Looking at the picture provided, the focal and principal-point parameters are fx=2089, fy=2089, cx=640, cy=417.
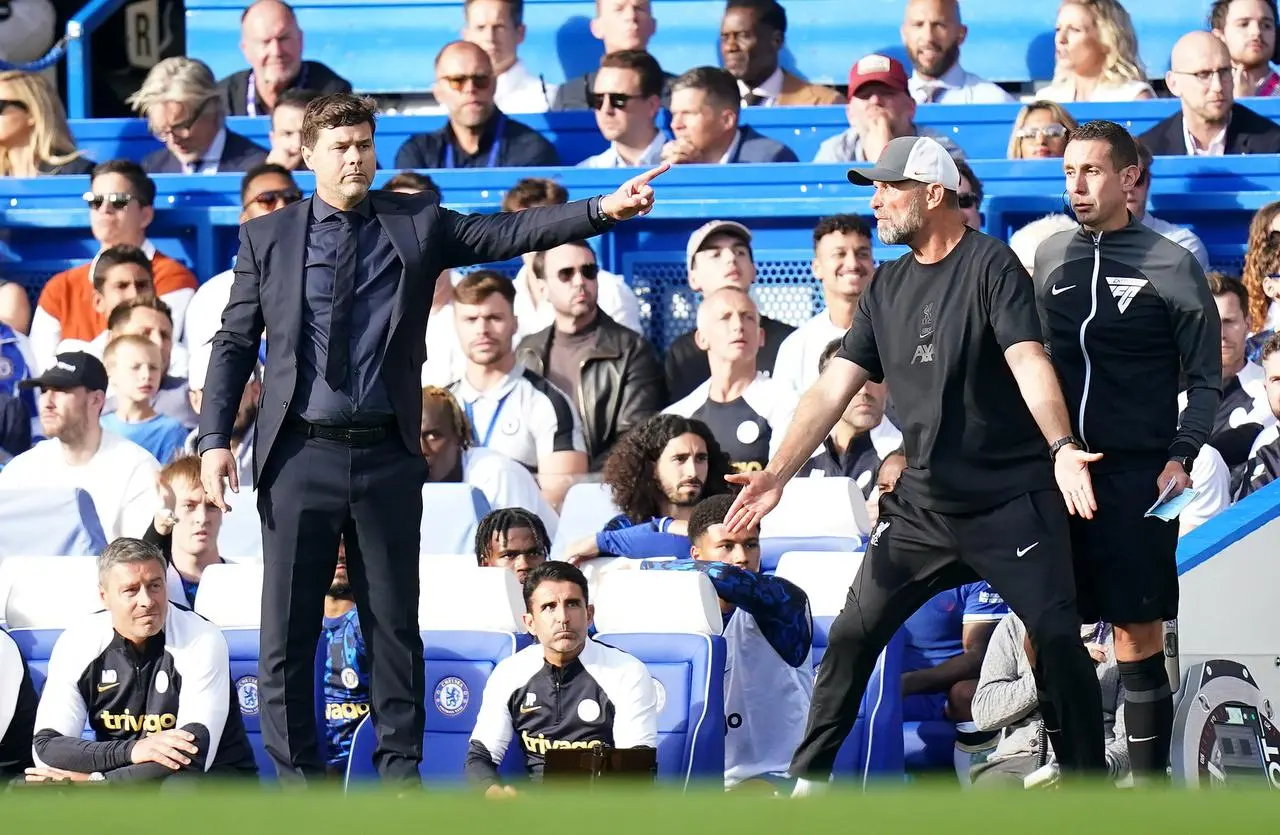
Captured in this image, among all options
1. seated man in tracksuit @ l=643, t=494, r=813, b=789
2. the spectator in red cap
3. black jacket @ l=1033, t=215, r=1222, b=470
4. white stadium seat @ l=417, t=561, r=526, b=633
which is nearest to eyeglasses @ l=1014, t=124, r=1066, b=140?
the spectator in red cap

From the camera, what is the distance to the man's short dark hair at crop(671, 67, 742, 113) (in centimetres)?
1034

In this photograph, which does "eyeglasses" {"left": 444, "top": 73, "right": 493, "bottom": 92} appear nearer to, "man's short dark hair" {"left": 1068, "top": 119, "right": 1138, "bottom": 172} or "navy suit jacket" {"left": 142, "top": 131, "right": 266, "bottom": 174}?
"navy suit jacket" {"left": 142, "top": 131, "right": 266, "bottom": 174}

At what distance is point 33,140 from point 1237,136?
6.22m

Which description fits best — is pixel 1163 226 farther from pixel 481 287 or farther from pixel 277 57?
pixel 277 57

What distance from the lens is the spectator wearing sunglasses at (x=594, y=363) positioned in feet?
30.6

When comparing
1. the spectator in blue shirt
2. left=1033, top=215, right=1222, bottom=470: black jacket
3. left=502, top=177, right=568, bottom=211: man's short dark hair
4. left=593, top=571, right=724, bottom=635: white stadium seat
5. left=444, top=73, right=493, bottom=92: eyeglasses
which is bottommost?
left=593, top=571, right=724, bottom=635: white stadium seat

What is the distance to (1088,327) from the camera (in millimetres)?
6043

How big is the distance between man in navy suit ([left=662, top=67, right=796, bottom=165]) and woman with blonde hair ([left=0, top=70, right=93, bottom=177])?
3194 millimetres

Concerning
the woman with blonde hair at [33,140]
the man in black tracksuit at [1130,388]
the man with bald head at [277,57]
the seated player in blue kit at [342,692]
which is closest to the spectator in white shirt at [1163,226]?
the man in black tracksuit at [1130,388]

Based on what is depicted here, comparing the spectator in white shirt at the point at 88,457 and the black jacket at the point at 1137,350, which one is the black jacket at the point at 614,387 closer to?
the spectator in white shirt at the point at 88,457

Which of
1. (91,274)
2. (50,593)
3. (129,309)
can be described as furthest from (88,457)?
(91,274)

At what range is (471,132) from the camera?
1083cm

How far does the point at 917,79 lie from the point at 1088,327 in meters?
5.56

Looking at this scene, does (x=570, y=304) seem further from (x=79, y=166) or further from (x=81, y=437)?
(x=79, y=166)
